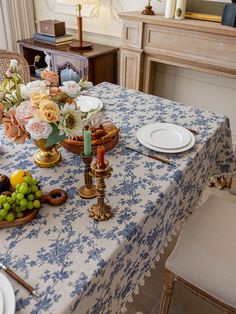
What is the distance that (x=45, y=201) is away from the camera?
2.84 feet

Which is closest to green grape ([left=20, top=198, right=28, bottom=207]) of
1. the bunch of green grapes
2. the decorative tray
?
the bunch of green grapes

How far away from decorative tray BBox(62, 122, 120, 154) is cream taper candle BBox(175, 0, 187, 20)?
123cm

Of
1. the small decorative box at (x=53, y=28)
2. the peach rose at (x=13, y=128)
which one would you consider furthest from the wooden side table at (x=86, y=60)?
the peach rose at (x=13, y=128)

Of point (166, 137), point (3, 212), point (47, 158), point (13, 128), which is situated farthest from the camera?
point (166, 137)

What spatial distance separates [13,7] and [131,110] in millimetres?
2161

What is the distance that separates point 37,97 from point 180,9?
4.83ft

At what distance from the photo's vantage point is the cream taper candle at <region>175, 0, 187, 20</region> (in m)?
1.92

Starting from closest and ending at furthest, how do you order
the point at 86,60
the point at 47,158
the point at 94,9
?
the point at 47,158
the point at 86,60
the point at 94,9

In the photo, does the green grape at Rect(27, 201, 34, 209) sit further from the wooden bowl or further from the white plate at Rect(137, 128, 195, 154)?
the white plate at Rect(137, 128, 195, 154)

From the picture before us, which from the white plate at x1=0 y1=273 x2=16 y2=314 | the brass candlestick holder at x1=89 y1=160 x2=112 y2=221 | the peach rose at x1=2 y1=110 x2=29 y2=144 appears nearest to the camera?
the white plate at x1=0 y1=273 x2=16 y2=314

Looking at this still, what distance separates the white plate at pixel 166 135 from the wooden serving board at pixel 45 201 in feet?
1.34

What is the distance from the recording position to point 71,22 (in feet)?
9.20

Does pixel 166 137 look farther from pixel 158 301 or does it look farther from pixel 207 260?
pixel 158 301

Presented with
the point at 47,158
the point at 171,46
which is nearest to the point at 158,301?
the point at 47,158
